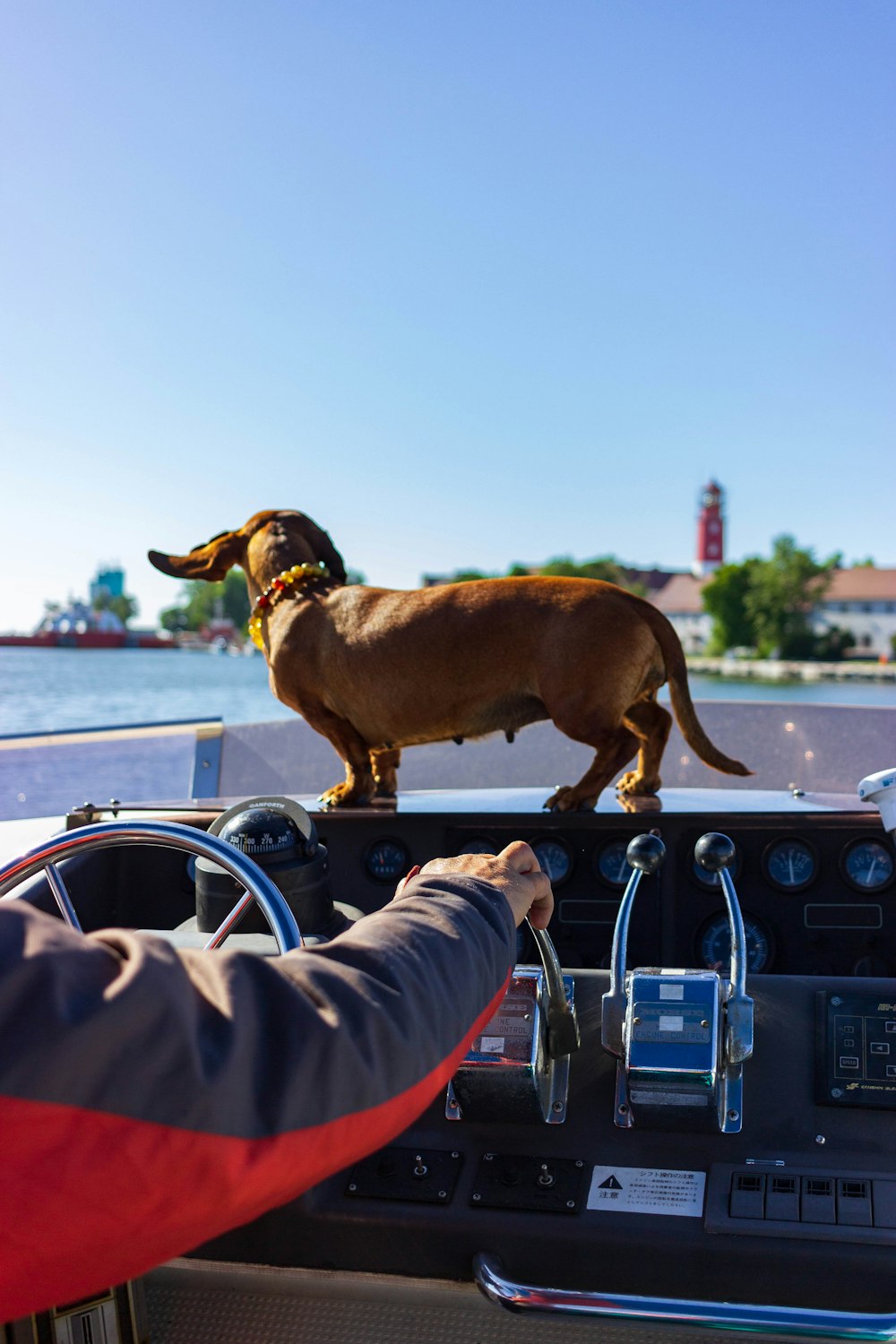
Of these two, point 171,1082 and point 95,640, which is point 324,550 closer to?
point 171,1082

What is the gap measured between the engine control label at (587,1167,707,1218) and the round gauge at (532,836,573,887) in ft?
3.49

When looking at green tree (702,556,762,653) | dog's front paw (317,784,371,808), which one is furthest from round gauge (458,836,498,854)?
green tree (702,556,762,653)

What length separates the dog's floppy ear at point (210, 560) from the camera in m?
3.60

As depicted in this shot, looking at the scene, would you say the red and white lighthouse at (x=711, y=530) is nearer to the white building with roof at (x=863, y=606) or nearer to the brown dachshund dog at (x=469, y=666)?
the white building with roof at (x=863, y=606)

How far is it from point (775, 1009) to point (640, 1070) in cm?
35

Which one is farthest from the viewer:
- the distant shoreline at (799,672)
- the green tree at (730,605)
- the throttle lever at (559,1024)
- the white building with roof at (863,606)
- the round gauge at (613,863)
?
the white building with roof at (863,606)

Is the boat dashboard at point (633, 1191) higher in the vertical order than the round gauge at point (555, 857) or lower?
lower

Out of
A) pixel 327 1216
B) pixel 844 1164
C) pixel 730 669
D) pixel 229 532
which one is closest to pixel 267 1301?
pixel 327 1216

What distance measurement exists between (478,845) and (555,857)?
0.67 ft

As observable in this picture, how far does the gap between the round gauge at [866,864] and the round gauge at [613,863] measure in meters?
0.54

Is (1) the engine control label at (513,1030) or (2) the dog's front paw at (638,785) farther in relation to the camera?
(2) the dog's front paw at (638,785)

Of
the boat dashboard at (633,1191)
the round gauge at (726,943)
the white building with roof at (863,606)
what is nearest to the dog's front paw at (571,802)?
the round gauge at (726,943)

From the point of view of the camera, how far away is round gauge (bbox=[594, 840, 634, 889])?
2.88 metres

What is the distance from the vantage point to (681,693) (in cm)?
318
